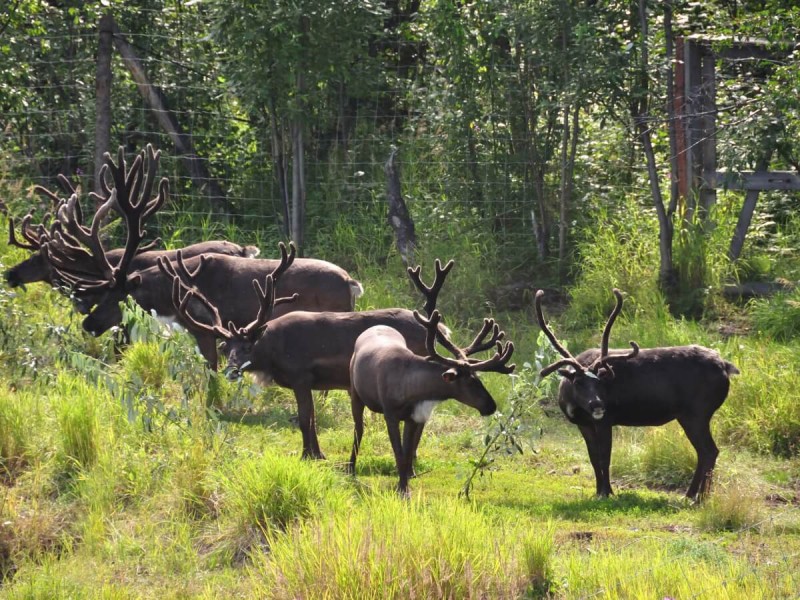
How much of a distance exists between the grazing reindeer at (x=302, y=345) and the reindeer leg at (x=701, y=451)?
2.32m

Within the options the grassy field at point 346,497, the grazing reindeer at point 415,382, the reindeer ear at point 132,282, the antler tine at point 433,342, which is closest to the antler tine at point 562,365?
the grassy field at point 346,497

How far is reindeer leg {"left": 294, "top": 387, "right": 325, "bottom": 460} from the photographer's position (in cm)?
1112

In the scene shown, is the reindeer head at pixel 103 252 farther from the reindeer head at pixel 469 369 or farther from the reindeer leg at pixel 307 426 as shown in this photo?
the reindeer head at pixel 469 369

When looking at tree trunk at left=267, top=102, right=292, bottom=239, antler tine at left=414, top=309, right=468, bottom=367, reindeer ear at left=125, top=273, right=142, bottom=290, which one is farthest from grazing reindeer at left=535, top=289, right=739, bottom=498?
tree trunk at left=267, top=102, right=292, bottom=239

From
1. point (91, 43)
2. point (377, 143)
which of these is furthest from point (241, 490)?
point (91, 43)

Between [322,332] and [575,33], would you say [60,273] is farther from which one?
[575,33]

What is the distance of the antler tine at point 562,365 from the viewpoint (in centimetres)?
1011

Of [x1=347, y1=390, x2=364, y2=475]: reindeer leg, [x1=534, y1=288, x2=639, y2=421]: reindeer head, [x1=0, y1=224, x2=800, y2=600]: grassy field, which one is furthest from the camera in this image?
[x1=347, y1=390, x2=364, y2=475]: reindeer leg

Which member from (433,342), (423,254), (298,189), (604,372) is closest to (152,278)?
(298,189)

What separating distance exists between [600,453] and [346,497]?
8.50 ft

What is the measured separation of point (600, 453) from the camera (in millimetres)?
10461

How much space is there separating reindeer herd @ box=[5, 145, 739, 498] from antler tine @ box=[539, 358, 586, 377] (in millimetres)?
18

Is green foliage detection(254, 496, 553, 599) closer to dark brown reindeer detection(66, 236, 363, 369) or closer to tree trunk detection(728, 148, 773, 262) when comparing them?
dark brown reindeer detection(66, 236, 363, 369)

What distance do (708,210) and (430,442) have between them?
6.06m
